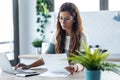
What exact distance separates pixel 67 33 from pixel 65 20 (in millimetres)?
193

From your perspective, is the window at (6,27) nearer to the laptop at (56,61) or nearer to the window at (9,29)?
the window at (9,29)

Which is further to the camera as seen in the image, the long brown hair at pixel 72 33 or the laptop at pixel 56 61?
the long brown hair at pixel 72 33

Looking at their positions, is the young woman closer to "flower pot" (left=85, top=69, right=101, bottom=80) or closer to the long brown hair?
the long brown hair

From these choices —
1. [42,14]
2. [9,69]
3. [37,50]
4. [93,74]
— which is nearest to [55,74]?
[9,69]

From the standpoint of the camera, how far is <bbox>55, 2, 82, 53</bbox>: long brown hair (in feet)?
8.19

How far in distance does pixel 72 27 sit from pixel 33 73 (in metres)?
0.67

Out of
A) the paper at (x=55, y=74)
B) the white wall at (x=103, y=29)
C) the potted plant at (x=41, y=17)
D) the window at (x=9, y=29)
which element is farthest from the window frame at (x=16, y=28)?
the paper at (x=55, y=74)

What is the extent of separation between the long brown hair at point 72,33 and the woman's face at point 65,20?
0.05 meters

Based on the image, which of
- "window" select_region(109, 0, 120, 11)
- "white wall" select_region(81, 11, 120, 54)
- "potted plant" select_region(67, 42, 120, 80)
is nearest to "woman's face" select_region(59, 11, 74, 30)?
"potted plant" select_region(67, 42, 120, 80)

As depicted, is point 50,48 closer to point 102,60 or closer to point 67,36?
point 67,36

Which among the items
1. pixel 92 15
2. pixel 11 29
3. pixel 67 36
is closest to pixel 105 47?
pixel 92 15

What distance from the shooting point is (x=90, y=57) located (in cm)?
155

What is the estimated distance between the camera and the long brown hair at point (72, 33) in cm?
250

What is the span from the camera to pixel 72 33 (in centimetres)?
252
